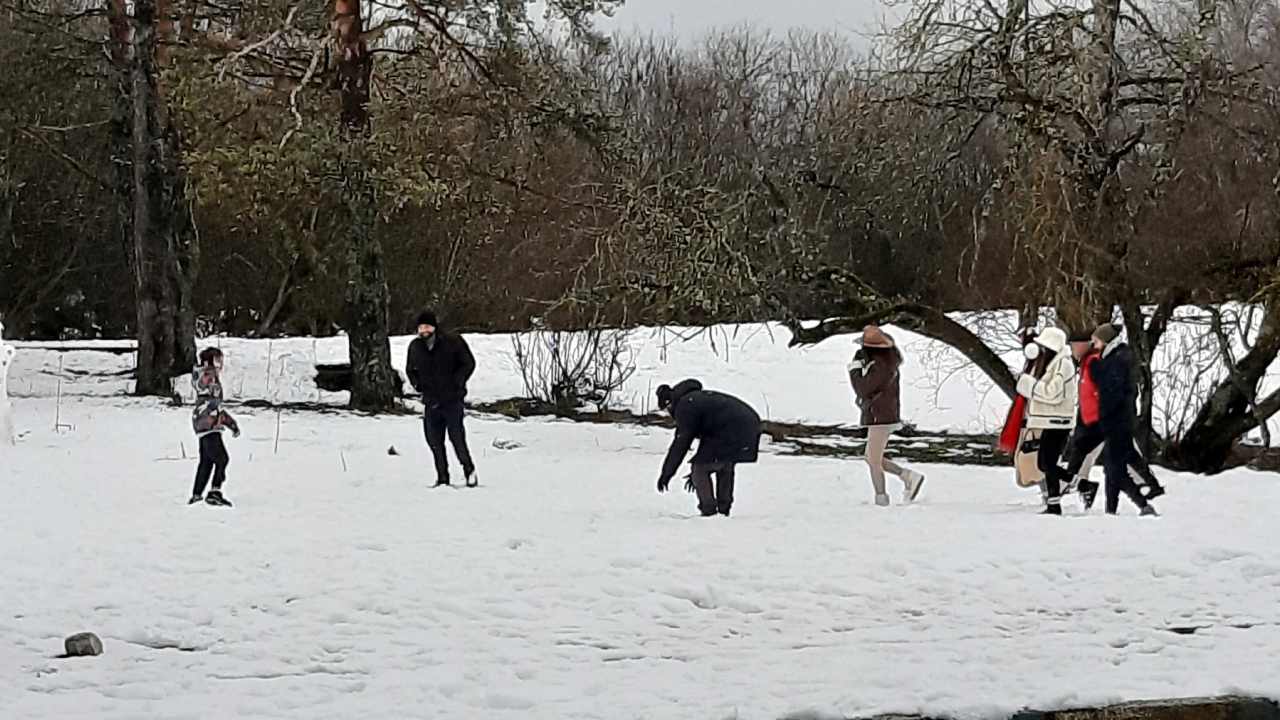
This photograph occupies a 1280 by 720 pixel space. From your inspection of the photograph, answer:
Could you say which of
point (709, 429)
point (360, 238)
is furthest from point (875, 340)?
point (360, 238)

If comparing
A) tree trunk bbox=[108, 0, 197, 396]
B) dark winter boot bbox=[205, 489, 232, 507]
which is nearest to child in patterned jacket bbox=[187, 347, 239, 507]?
dark winter boot bbox=[205, 489, 232, 507]

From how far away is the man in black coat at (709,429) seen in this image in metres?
11.7

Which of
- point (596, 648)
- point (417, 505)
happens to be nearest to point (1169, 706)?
point (596, 648)

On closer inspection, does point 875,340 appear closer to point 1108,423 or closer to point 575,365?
point 1108,423

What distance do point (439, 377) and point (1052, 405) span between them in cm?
549

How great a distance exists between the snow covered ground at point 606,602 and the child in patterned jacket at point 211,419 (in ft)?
1.26

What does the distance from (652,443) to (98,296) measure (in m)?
20.6

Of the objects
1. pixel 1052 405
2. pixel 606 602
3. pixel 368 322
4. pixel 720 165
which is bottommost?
pixel 606 602

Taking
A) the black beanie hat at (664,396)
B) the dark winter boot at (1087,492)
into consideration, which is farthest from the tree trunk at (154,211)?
the dark winter boot at (1087,492)

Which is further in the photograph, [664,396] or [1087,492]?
[1087,492]

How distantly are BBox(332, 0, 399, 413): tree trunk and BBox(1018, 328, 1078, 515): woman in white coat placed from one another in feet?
36.7

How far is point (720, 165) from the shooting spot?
1018 inches

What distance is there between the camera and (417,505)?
12695 millimetres

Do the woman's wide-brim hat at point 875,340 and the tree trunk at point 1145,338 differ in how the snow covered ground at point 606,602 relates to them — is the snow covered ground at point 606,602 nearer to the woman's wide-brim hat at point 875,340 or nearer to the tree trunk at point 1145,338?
the woman's wide-brim hat at point 875,340
